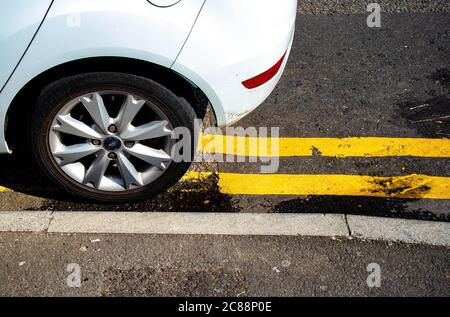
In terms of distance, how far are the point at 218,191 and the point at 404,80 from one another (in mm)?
1795

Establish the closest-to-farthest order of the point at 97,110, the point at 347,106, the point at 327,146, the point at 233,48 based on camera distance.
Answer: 1. the point at 233,48
2. the point at 97,110
3. the point at 327,146
4. the point at 347,106

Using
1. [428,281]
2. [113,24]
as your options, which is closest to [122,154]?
[113,24]

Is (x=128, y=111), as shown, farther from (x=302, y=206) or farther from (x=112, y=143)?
(x=302, y=206)

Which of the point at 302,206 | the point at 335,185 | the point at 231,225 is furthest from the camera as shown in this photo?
the point at 335,185

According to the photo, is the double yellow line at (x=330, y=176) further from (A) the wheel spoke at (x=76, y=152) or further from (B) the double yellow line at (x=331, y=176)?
(A) the wheel spoke at (x=76, y=152)

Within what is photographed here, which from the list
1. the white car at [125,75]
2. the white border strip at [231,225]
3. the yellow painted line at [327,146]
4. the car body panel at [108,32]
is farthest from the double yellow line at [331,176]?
the car body panel at [108,32]

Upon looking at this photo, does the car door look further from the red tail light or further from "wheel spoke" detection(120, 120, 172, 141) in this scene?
the red tail light

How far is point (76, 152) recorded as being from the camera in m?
2.84

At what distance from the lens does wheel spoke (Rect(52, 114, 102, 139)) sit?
9.02 feet

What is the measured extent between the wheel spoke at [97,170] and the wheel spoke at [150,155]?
0.14m

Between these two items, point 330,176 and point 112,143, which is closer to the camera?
point 112,143

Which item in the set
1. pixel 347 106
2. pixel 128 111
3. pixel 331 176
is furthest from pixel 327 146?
pixel 128 111

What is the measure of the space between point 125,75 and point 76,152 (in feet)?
1.75

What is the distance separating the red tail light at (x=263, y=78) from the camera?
2.74 m
